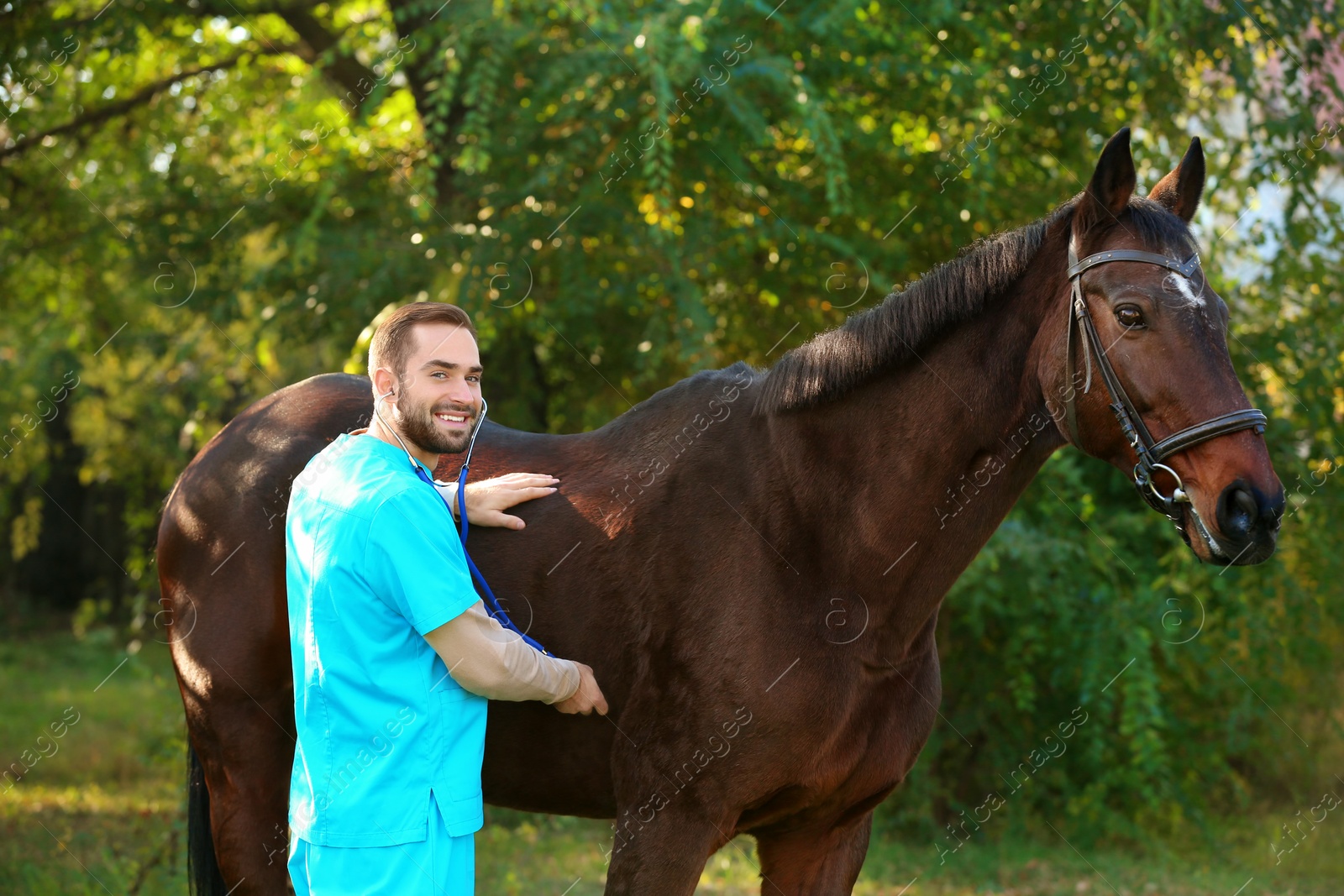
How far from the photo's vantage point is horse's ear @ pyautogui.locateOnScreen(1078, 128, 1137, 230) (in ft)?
7.90

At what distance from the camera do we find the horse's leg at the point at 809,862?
9.48ft

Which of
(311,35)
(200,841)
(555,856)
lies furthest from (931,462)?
(311,35)

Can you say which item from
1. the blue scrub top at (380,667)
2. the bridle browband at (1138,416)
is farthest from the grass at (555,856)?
the bridle browband at (1138,416)

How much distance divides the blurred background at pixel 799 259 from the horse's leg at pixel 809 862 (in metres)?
2.86

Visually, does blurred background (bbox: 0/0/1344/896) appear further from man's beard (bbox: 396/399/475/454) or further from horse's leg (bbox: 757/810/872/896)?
man's beard (bbox: 396/399/475/454)

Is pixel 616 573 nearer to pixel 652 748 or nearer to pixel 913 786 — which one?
pixel 652 748

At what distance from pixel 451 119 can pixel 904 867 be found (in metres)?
5.66

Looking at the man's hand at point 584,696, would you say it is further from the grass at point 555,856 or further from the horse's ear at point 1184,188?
the grass at point 555,856

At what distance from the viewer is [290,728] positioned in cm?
316

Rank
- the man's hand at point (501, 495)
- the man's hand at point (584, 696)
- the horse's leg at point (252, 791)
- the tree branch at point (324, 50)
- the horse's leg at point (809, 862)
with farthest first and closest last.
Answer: the tree branch at point (324, 50) → the horse's leg at point (252, 791) → the horse's leg at point (809, 862) → the man's hand at point (501, 495) → the man's hand at point (584, 696)

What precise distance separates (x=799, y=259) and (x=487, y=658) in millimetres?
4727

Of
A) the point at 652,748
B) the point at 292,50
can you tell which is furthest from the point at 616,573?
the point at 292,50

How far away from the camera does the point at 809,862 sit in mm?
2902

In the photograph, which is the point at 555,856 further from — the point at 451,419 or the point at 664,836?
the point at 451,419
